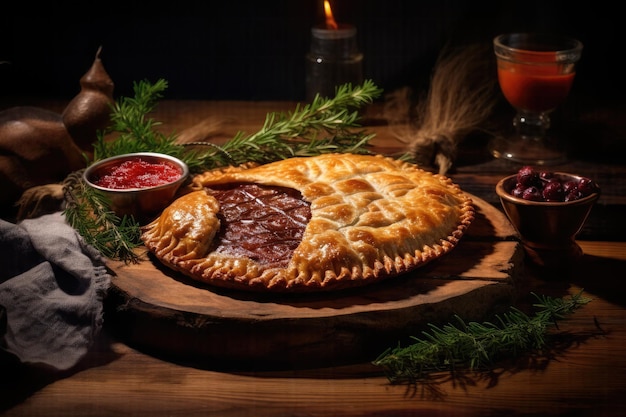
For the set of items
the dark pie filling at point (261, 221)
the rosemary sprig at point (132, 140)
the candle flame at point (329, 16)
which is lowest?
the dark pie filling at point (261, 221)

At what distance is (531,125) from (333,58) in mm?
1277

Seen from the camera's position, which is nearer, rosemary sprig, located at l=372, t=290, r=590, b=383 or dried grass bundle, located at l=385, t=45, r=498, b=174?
rosemary sprig, located at l=372, t=290, r=590, b=383

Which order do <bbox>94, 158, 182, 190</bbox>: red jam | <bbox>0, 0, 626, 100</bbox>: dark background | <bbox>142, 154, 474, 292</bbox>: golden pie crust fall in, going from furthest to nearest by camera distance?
<bbox>0, 0, 626, 100</bbox>: dark background
<bbox>94, 158, 182, 190</bbox>: red jam
<bbox>142, 154, 474, 292</bbox>: golden pie crust

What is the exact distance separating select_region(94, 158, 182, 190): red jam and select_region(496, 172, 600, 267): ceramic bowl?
148cm

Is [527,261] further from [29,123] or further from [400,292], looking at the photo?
[29,123]

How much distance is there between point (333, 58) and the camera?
5.58m

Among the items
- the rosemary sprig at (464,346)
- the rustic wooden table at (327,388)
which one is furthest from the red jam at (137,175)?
the rosemary sprig at (464,346)

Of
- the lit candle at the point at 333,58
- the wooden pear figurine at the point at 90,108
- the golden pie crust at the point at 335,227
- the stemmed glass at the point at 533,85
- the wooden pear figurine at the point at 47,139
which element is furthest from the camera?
the lit candle at the point at 333,58

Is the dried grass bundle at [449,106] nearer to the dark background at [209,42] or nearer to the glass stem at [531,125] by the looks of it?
the glass stem at [531,125]

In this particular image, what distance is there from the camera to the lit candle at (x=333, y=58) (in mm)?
5551

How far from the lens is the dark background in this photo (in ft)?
20.7

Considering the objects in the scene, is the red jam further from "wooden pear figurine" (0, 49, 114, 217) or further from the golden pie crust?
"wooden pear figurine" (0, 49, 114, 217)

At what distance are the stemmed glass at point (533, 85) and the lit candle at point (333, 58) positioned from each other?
36.6 inches

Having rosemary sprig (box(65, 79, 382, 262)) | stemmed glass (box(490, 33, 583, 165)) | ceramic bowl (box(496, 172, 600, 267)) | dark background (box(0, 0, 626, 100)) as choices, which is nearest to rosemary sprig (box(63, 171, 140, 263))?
rosemary sprig (box(65, 79, 382, 262))
